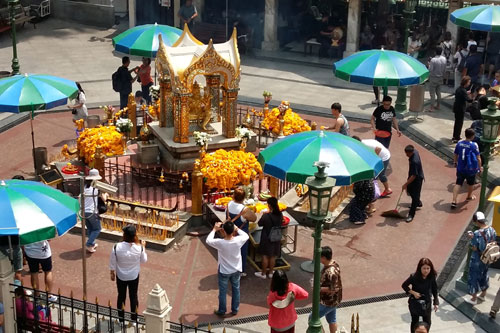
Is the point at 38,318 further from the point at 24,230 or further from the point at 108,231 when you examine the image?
the point at 108,231

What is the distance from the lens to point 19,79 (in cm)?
1689

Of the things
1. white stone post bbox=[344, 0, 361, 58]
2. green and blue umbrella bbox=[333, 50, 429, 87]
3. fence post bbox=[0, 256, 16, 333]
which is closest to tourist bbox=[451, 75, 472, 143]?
green and blue umbrella bbox=[333, 50, 429, 87]

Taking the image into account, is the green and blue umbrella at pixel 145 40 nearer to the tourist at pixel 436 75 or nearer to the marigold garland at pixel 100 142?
the marigold garland at pixel 100 142

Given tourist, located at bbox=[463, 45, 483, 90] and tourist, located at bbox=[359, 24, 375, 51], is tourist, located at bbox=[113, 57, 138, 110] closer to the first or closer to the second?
tourist, located at bbox=[463, 45, 483, 90]

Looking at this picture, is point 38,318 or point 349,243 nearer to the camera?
point 38,318

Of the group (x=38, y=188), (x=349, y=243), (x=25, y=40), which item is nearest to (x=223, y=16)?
(x=25, y=40)

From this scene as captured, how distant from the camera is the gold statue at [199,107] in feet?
60.0

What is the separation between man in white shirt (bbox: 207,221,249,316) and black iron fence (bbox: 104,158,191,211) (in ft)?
12.3

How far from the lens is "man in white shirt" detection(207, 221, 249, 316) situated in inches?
488

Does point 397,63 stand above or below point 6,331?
above

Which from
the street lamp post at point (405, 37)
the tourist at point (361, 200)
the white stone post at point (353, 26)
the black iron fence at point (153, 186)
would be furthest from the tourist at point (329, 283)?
the white stone post at point (353, 26)

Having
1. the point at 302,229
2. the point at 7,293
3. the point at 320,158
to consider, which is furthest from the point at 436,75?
the point at 7,293

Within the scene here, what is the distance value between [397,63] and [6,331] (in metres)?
11.3

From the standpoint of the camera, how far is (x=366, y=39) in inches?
1171
